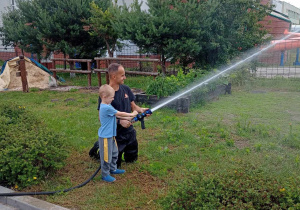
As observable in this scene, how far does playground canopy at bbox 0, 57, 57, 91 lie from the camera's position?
12508mm

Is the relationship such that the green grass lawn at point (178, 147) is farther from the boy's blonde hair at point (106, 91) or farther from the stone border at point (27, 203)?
the boy's blonde hair at point (106, 91)

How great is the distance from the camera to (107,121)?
398 cm

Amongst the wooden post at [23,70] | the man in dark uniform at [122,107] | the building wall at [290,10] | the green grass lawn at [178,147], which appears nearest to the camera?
the green grass lawn at [178,147]

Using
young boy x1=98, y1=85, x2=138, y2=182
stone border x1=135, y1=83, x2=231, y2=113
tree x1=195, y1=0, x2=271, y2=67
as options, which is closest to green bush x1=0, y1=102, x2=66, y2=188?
young boy x1=98, y1=85, x2=138, y2=182

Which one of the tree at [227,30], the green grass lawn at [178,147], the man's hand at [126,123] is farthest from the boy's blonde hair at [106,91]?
the tree at [227,30]

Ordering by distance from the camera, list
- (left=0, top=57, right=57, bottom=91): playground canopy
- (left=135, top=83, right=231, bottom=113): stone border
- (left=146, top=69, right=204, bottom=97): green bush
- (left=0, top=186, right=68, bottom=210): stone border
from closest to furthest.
→ (left=0, top=186, right=68, bottom=210): stone border
(left=135, top=83, right=231, bottom=113): stone border
(left=146, top=69, right=204, bottom=97): green bush
(left=0, top=57, right=57, bottom=91): playground canopy

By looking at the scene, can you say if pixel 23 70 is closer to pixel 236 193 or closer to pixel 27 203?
pixel 27 203

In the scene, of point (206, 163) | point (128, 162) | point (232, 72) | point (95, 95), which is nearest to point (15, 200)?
point (128, 162)

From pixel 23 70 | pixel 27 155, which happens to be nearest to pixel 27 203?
pixel 27 155

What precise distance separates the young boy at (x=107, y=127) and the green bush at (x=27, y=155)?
674mm

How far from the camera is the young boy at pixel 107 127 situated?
3922 mm

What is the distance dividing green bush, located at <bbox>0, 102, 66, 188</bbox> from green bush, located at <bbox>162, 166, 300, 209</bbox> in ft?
6.32

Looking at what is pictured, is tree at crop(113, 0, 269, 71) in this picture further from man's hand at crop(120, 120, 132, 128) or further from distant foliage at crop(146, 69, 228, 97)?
man's hand at crop(120, 120, 132, 128)

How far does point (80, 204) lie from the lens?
3658 mm
